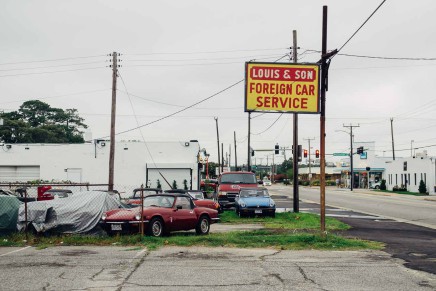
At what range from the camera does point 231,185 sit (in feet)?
98.7

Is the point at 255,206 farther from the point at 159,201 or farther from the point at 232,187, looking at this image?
the point at 159,201

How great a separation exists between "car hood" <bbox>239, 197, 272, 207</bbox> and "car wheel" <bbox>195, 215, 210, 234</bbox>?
7.82 m

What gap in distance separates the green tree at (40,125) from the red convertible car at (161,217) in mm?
71719

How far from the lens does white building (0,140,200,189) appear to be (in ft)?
151

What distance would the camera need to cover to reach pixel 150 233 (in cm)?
1555

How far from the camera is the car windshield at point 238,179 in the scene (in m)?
30.3

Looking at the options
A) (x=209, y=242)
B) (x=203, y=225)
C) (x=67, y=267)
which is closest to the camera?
(x=67, y=267)

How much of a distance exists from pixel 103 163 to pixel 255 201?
77.9 ft

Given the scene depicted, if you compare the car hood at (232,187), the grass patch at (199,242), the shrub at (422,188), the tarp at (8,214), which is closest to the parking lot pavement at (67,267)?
the grass patch at (199,242)

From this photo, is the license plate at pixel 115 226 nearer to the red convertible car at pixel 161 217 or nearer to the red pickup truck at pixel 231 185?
the red convertible car at pixel 161 217

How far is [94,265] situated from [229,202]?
1905 cm

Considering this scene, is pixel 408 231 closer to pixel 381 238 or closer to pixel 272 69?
pixel 381 238

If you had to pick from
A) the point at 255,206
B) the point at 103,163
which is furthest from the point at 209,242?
the point at 103,163

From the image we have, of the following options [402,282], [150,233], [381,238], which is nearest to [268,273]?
[402,282]
